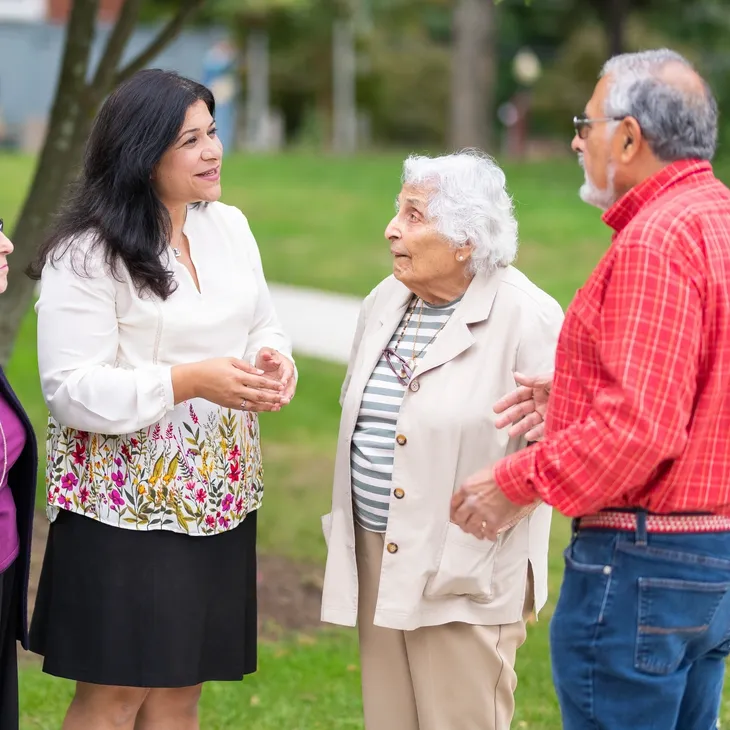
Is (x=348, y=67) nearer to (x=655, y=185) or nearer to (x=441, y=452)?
(x=441, y=452)

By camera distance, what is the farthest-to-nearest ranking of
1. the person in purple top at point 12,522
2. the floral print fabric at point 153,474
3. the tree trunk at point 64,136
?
the tree trunk at point 64,136
the floral print fabric at point 153,474
the person in purple top at point 12,522

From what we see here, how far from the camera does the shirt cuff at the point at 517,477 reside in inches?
114

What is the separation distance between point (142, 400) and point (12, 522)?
0.47 meters

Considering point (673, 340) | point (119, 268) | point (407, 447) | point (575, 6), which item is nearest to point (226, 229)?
point (119, 268)

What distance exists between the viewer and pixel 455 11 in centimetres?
2256

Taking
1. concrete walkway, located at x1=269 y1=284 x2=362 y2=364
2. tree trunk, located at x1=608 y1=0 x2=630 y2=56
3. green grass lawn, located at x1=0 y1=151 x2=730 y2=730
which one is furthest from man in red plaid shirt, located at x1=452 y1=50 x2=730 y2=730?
tree trunk, located at x1=608 y1=0 x2=630 y2=56

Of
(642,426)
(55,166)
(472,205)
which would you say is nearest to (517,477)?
(642,426)

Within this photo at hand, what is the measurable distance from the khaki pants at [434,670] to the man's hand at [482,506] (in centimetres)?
71

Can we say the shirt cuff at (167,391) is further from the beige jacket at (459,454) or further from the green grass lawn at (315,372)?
the green grass lawn at (315,372)

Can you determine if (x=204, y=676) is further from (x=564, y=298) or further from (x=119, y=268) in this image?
(x=564, y=298)

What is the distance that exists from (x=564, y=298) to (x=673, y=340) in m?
10.2

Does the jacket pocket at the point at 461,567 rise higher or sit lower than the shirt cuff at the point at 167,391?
lower

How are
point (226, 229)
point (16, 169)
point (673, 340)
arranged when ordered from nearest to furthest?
point (673, 340), point (226, 229), point (16, 169)

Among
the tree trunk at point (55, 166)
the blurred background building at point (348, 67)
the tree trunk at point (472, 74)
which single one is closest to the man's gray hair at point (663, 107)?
the tree trunk at point (55, 166)
